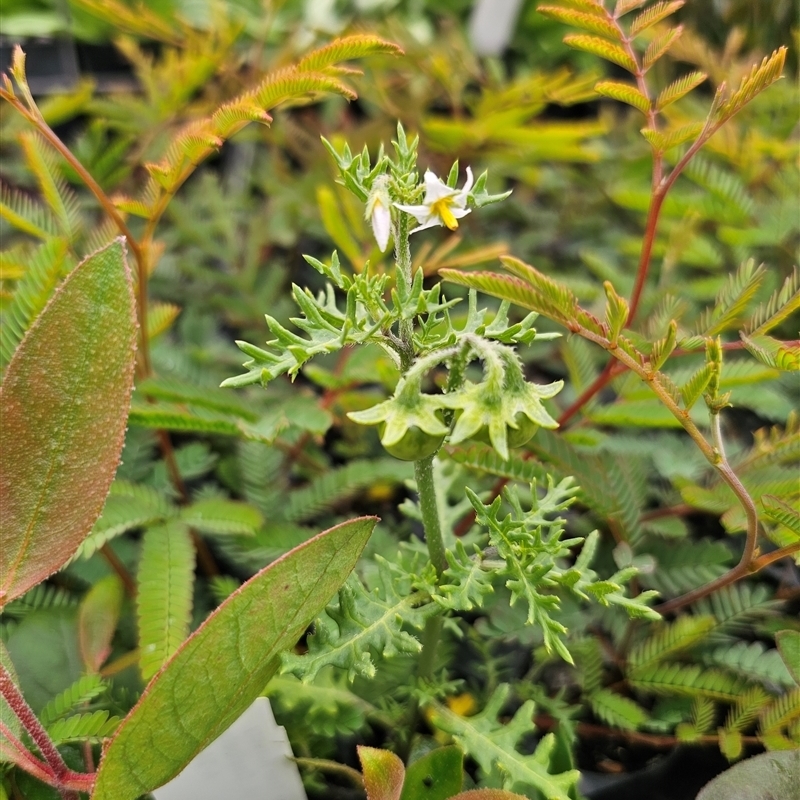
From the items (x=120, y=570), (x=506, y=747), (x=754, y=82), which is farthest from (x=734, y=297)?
(x=120, y=570)

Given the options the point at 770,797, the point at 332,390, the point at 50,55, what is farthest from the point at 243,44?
the point at 770,797

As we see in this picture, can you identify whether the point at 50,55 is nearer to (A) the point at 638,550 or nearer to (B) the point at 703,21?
(B) the point at 703,21

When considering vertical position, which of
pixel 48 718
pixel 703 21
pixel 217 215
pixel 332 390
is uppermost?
pixel 703 21

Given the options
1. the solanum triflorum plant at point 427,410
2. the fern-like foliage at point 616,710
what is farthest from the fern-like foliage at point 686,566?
the solanum triflorum plant at point 427,410

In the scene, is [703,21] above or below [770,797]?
above

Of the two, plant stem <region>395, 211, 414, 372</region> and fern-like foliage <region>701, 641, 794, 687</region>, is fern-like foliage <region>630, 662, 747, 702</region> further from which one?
plant stem <region>395, 211, 414, 372</region>

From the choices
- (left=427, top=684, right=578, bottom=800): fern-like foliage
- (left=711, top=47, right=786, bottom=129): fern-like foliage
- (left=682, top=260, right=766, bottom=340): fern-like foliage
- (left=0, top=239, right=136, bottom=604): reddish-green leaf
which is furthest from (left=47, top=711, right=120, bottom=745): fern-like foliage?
(left=711, top=47, right=786, bottom=129): fern-like foliage

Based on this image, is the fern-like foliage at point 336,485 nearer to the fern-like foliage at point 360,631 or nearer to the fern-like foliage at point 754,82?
the fern-like foliage at point 360,631
